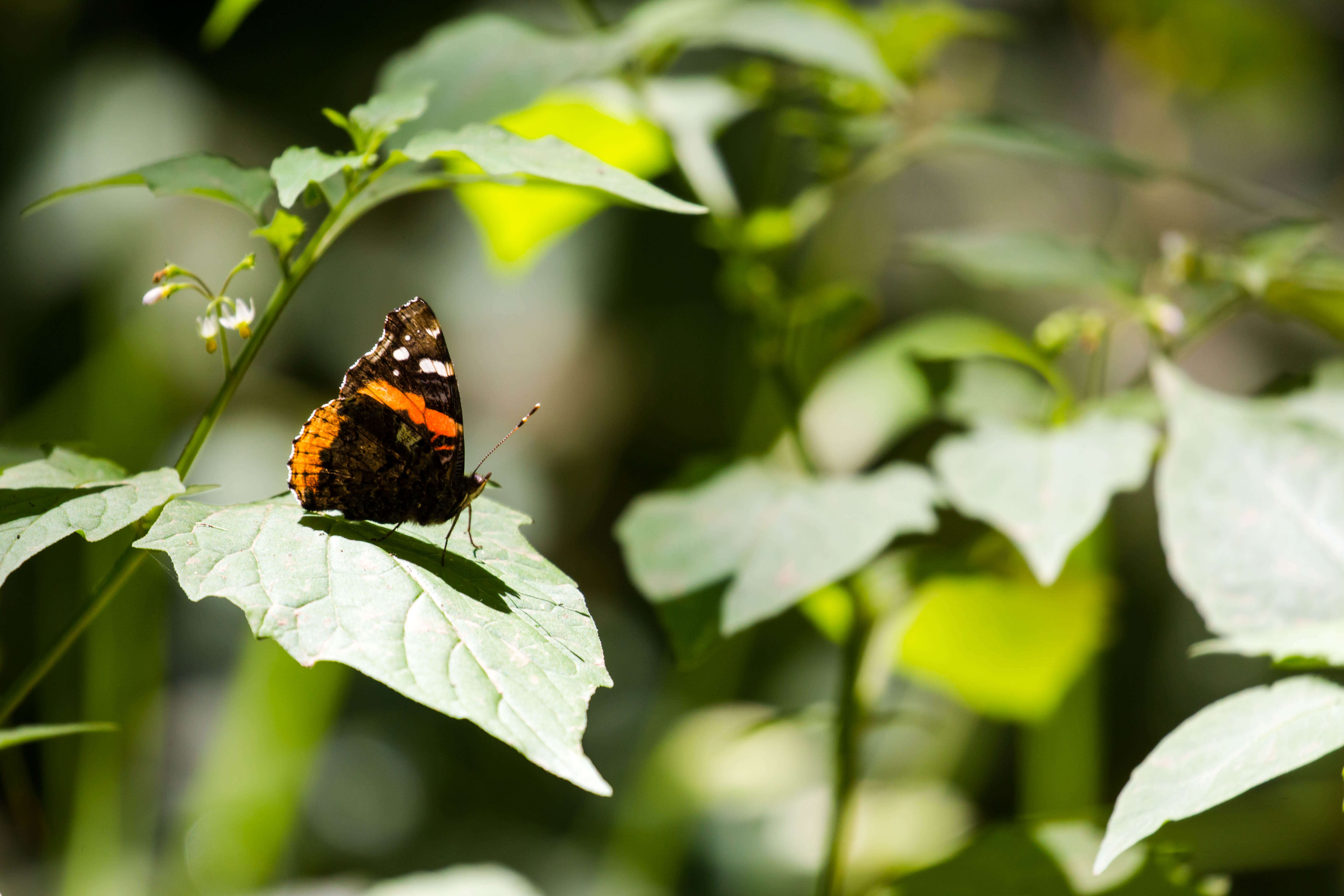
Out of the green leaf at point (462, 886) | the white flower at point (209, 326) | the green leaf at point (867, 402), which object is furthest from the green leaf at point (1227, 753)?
the green leaf at point (462, 886)

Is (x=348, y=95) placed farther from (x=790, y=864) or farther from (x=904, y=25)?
(x=790, y=864)

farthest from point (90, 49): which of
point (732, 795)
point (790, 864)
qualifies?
point (790, 864)

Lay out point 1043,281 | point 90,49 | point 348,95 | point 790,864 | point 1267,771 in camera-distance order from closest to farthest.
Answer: point 1267,771, point 1043,281, point 790,864, point 90,49, point 348,95

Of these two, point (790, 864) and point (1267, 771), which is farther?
point (790, 864)

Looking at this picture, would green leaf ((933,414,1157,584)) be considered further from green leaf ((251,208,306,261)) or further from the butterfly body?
green leaf ((251,208,306,261))

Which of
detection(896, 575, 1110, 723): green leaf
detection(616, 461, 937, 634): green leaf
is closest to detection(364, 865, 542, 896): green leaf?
detection(616, 461, 937, 634): green leaf
